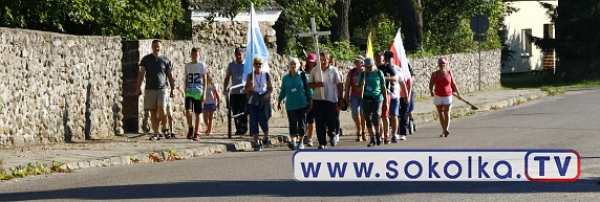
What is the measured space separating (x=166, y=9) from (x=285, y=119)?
312 cm

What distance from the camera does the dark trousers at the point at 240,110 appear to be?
70.7 ft

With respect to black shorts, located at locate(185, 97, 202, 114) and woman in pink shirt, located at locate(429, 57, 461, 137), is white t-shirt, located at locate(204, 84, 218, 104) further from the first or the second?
woman in pink shirt, located at locate(429, 57, 461, 137)

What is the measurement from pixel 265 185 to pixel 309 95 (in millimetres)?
5718

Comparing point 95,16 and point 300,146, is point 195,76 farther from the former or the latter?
point 95,16

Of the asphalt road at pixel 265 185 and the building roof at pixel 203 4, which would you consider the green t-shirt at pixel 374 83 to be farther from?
the building roof at pixel 203 4

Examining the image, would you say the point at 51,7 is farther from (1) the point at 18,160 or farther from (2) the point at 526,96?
(2) the point at 526,96

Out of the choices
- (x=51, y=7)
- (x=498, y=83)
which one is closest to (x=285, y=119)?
(x=51, y=7)

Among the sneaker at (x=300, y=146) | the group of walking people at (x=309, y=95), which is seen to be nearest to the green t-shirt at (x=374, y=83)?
the group of walking people at (x=309, y=95)

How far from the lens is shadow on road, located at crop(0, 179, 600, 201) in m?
12.8

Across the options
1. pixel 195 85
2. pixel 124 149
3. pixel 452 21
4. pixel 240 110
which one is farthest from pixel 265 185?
pixel 452 21

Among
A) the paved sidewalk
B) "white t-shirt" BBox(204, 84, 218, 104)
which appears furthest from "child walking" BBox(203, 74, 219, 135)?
the paved sidewalk

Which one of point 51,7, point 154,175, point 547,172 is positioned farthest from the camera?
point 51,7

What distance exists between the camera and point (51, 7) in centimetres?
2212

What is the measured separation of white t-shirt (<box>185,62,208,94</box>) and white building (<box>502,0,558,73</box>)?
43210mm
